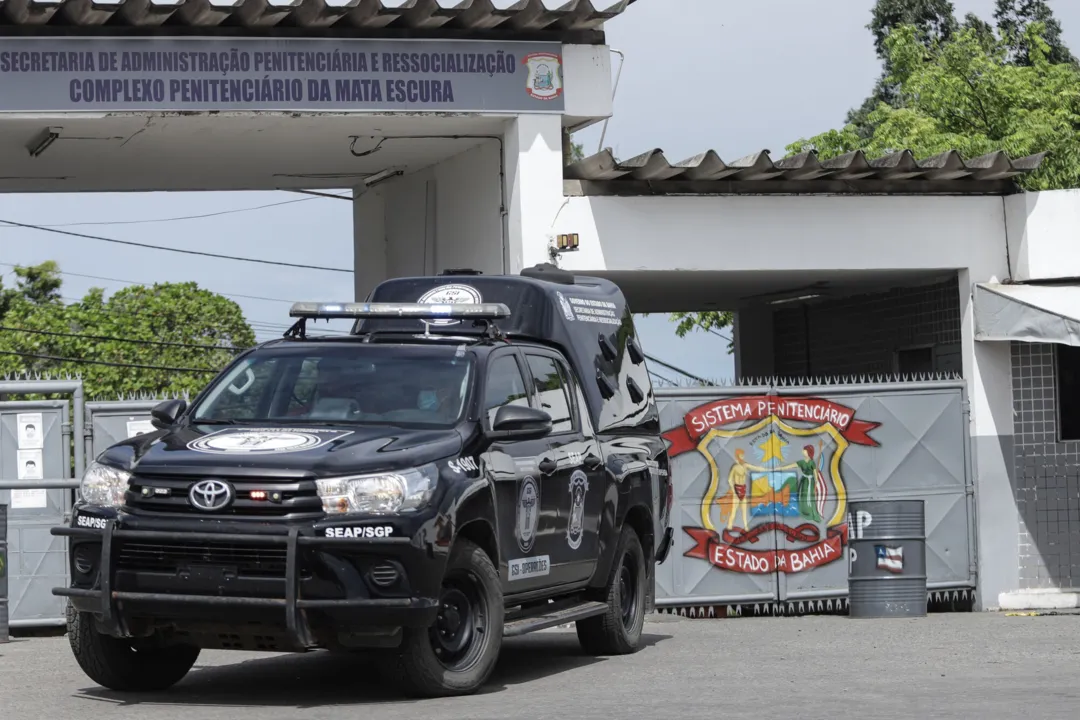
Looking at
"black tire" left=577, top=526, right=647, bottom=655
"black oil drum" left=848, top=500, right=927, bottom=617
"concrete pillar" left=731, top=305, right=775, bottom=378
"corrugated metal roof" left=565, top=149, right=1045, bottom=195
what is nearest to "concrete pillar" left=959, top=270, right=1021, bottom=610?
"corrugated metal roof" left=565, top=149, right=1045, bottom=195

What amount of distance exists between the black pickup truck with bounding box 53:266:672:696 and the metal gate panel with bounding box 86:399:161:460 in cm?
373

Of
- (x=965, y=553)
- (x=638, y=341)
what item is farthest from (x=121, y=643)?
(x=965, y=553)

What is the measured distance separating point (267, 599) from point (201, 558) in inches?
16.8

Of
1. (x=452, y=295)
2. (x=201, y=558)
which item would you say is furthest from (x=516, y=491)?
(x=452, y=295)

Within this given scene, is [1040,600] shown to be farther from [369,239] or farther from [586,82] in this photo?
[369,239]

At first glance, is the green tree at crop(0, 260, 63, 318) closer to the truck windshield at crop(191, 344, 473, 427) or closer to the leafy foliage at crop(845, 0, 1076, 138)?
the leafy foliage at crop(845, 0, 1076, 138)

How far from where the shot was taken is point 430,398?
966 centimetres

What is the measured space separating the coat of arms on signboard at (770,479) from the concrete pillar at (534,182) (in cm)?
214

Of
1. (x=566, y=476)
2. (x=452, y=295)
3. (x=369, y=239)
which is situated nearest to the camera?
(x=566, y=476)

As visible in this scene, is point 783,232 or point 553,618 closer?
point 553,618

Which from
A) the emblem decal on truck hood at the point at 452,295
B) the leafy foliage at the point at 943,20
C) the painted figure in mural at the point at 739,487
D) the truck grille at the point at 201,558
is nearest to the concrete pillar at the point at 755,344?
the painted figure in mural at the point at 739,487

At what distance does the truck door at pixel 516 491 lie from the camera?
378 inches

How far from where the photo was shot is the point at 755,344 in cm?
2244

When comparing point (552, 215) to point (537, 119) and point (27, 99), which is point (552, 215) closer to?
point (537, 119)
